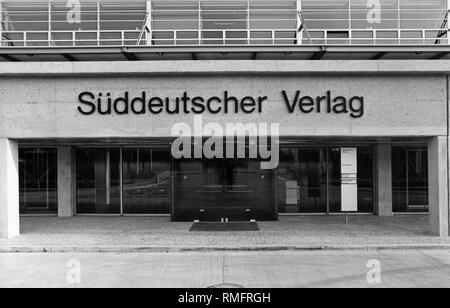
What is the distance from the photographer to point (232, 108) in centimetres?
1216

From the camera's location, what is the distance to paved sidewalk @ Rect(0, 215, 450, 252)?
430 inches

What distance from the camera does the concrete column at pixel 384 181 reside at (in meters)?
17.1

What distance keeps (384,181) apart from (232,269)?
33.2 feet

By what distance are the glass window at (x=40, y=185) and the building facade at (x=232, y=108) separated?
0.29 meters

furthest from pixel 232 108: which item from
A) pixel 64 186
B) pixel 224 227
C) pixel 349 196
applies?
pixel 64 186

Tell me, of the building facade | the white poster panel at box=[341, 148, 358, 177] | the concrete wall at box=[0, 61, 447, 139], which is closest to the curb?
the building facade

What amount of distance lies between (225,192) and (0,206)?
6.72 metres

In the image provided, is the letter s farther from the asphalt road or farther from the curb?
the asphalt road

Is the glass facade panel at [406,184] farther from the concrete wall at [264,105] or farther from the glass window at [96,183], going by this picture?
the glass window at [96,183]

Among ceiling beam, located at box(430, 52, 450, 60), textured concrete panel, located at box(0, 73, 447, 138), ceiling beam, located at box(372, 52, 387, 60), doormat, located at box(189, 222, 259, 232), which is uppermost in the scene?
ceiling beam, located at box(372, 52, 387, 60)

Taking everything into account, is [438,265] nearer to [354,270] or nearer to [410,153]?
[354,270]

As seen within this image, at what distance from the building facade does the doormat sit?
60cm
